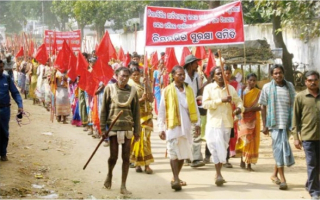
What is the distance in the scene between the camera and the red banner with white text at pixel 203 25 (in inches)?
339

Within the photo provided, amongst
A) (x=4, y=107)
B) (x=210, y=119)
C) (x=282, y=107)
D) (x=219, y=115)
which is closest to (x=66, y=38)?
(x=4, y=107)

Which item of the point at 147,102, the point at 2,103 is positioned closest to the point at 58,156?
the point at 2,103

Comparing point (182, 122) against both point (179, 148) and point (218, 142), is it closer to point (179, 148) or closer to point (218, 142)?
point (179, 148)

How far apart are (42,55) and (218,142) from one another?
37.0ft

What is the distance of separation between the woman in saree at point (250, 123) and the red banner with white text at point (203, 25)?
817 mm

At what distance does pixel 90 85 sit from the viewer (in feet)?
40.9

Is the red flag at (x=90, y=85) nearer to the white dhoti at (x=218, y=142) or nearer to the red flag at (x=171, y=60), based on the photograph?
the red flag at (x=171, y=60)

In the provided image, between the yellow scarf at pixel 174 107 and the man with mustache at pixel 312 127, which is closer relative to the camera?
the man with mustache at pixel 312 127

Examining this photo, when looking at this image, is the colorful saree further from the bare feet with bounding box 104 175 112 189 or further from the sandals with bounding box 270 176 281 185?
the bare feet with bounding box 104 175 112 189

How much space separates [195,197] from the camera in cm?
683

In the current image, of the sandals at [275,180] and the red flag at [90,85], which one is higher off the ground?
the red flag at [90,85]

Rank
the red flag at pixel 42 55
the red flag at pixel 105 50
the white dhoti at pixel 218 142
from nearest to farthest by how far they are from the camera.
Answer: the white dhoti at pixel 218 142 < the red flag at pixel 105 50 < the red flag at pixel 42 55

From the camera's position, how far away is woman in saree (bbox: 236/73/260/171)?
8.52 metres

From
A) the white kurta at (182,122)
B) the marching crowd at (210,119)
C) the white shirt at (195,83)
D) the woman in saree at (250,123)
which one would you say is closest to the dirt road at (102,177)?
the marching crowd at (210,119)
